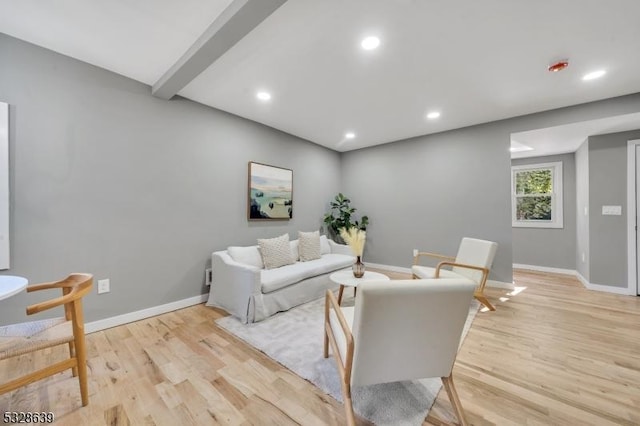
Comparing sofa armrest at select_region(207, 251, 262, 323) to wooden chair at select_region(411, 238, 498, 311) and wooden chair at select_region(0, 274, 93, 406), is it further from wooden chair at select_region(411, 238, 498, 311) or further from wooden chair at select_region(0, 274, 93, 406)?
wooden chair at select_region(411, 238, 498, 311)

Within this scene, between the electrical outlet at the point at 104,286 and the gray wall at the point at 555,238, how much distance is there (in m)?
6.61

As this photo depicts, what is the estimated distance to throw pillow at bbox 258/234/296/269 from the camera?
10.8ft

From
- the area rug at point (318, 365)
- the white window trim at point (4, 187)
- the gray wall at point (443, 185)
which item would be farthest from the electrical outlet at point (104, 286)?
the gray wall at point (443, 185)

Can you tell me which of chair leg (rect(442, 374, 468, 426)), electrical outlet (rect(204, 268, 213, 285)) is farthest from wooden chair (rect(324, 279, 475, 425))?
electrical outlet (rect(204, 268, 213, 285))

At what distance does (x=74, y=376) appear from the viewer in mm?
1750

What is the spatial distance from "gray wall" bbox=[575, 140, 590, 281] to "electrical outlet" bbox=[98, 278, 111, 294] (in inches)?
243

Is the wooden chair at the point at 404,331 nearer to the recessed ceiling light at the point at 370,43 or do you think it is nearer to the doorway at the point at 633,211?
the recessed ceiling light at the point at 370,43

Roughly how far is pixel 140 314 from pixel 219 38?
2.73 meters

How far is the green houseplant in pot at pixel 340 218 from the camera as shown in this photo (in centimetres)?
500

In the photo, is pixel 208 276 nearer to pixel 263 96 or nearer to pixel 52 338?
pixel 52 338

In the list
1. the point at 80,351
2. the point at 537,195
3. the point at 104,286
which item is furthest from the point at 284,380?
the point at 537,195

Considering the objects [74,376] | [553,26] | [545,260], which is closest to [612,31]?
[553,26]

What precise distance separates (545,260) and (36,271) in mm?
7287

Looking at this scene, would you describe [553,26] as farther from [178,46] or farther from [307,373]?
[307,373]
